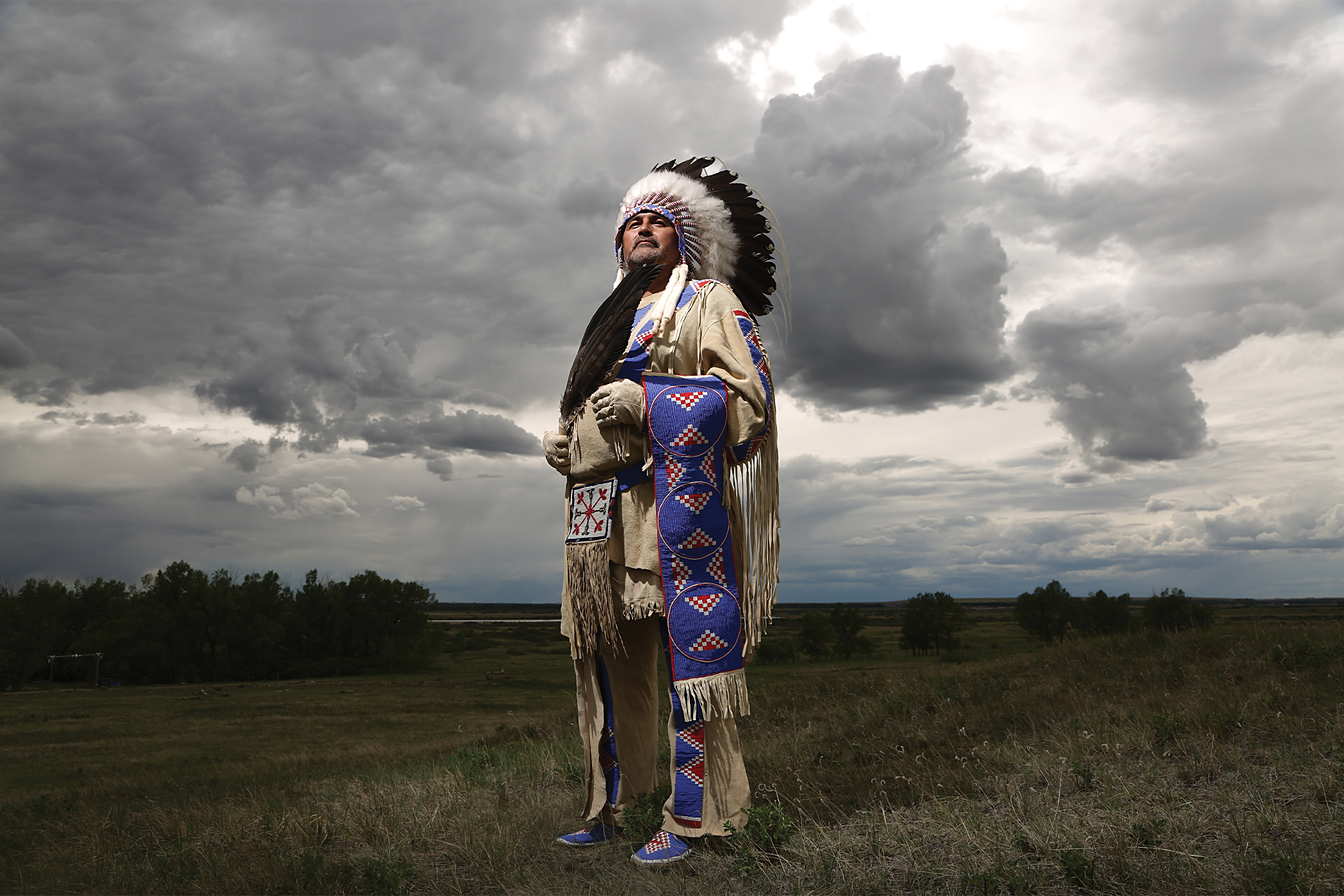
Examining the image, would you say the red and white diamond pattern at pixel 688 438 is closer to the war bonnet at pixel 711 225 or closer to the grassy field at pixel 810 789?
the war bonnet at pixel 711 225

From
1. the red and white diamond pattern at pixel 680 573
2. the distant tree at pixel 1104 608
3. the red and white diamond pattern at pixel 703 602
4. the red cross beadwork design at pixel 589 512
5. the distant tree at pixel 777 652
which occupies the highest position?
the red cross beadwork design at pixel 589 512

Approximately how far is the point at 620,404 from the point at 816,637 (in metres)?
28.0

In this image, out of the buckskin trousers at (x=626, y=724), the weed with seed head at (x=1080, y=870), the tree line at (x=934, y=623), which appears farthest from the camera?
the tree line at (x=934, y=623)

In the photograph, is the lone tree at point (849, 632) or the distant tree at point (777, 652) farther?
the lone tree at point (849, 632)

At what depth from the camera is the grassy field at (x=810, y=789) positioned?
312 centimetres

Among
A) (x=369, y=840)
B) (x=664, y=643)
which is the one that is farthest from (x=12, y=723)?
(x=664, y=643)

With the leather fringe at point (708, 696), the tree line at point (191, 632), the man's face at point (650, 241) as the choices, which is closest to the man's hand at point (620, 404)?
the man's face at point (650, 241)

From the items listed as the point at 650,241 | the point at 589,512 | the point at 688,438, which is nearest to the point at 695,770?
the point at 589,512

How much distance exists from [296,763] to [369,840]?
8.58 ft

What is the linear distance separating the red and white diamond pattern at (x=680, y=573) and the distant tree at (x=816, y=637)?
2662 centimetres

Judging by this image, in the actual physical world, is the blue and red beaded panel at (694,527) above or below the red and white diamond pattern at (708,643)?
above

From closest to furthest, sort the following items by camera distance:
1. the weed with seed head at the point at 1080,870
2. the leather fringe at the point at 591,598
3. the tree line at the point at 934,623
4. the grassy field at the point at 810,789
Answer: the weed with seed head at the point at 1080,870 < the grassy field at the point at 810,789 < the leather fringe at the point at 591,598 < the tree line at the point at 934,623

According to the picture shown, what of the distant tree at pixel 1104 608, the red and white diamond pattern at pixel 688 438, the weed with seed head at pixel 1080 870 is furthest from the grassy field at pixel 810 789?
the distant tree at pixel 1104 608

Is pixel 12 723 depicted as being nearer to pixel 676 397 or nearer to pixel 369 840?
pixel 369 840
